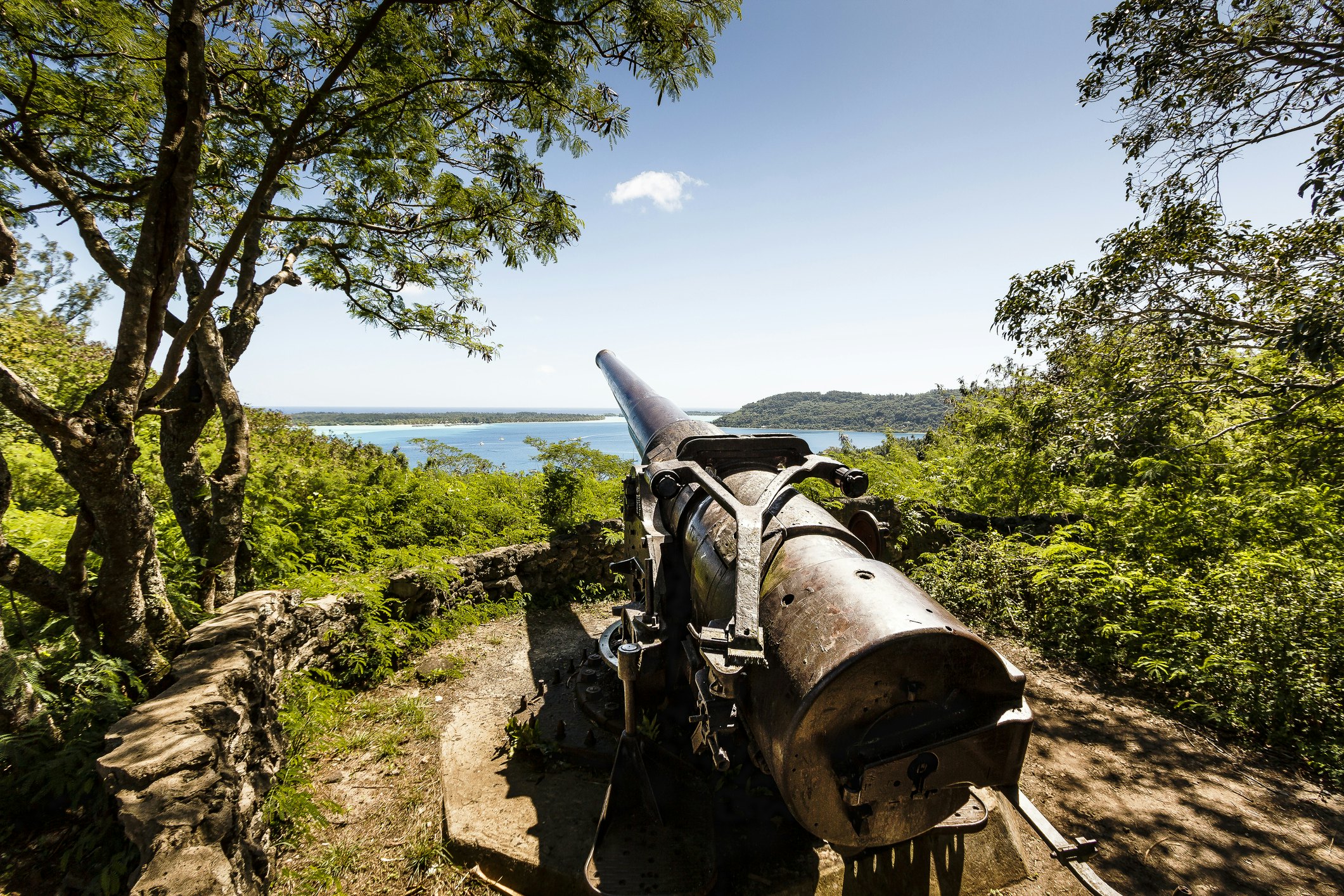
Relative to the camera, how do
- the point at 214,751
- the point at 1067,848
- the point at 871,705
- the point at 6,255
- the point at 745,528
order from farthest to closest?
the point at 6,255 < the point at 214,751 < the point at 745,528 < the point at 871,705 < the point at 1067,848

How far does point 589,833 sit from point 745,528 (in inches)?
108

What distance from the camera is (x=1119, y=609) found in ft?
20.8

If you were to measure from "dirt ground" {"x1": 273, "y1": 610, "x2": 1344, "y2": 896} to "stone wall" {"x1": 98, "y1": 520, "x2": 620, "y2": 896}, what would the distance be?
20.6 inches

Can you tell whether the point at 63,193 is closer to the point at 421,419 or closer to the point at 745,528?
the point at 745,528

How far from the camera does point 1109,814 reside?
3803 millimetres

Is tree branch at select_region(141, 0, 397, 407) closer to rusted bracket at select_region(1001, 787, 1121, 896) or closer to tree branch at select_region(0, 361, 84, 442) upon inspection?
tree branch at select_region(0, 361, 84, 442)

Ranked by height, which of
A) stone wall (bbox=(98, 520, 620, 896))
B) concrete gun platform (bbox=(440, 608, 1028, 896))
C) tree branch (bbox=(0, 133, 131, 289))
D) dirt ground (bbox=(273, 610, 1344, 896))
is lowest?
dirt ground (bbox=(273, 610, 1344, 896))

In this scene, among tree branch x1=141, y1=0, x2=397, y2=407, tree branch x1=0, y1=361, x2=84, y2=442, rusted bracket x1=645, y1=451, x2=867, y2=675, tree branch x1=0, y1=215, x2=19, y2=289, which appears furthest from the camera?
tree branch x1=141, y1=0, x2=397, y2=407

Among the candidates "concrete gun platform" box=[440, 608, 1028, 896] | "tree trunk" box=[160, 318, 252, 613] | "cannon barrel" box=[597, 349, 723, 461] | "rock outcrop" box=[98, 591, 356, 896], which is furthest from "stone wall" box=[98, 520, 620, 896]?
"cannon barrel" box=[597, 349, 723, 461]

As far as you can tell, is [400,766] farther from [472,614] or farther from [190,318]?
[190,318]

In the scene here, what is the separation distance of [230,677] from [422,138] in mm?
4731

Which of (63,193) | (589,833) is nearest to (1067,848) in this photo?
(589,833)

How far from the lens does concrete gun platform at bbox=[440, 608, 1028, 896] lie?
3098mm

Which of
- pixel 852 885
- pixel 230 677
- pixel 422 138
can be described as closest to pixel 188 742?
pixel 230 677
